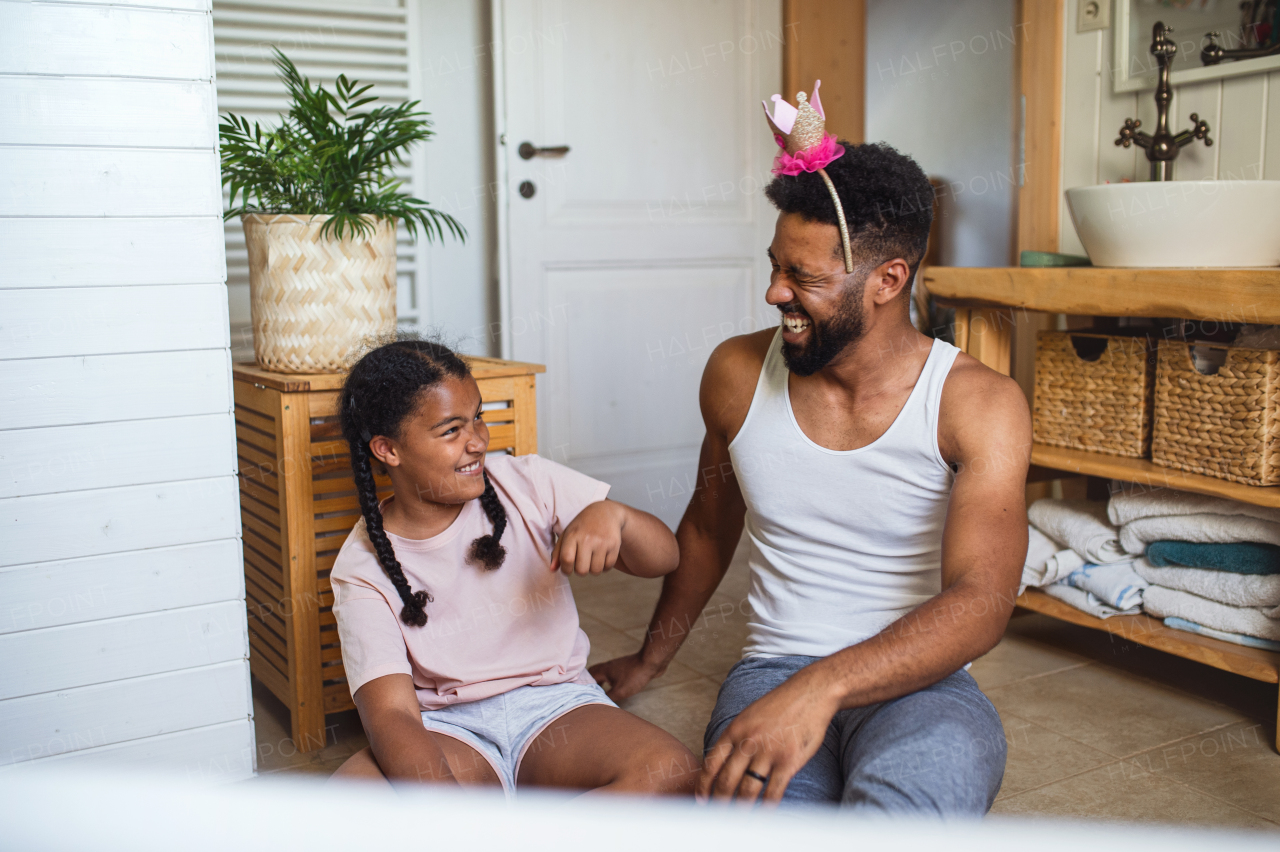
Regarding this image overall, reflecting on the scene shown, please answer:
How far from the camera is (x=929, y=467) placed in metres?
1.29

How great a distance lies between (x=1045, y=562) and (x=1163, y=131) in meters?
0.85

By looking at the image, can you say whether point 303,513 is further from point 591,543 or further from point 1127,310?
point 1127,310

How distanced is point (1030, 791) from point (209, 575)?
1171 mm

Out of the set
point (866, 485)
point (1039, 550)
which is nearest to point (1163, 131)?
point (1039, 550)

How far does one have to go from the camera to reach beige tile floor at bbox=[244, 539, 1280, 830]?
1.46 meters

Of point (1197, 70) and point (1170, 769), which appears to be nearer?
point (1170, 769)

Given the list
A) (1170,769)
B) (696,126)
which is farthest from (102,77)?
(696,126)

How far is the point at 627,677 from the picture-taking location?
1677mm

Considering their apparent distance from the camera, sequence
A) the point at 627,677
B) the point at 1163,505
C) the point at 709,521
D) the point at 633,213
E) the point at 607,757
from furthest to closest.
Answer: the point at 633,213
the point at 1163,505
the point at 627,677
the point at 709,521
the point at 607,757

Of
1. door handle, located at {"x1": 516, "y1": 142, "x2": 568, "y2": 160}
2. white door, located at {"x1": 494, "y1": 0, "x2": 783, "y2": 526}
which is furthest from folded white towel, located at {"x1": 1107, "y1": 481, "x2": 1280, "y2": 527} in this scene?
door handle, located at {"x1": 516, "y1": 142, "x2": 568, "y2": 160}

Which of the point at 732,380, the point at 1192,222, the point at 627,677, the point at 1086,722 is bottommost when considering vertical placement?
the point at 1086,722

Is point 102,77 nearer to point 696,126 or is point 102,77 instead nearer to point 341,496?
point 341,496

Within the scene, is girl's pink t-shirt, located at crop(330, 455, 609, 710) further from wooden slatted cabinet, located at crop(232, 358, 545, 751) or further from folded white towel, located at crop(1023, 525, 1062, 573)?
folded white towel, located at crop(1023, 525, 1062, 573)

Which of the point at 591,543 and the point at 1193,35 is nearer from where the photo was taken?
the point at 591,543
